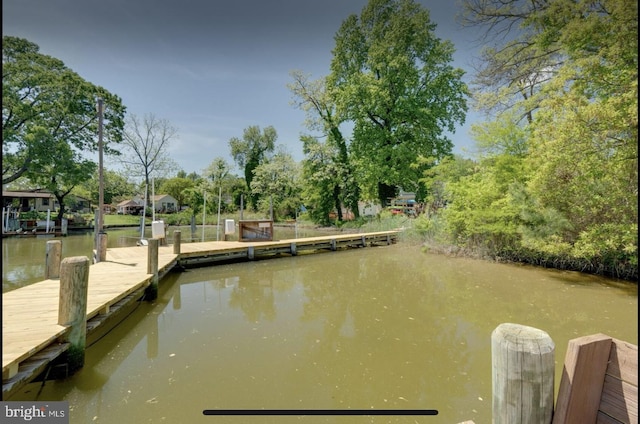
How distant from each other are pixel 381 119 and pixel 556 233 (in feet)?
47.1

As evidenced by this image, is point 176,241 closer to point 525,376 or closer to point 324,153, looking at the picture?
point 525,376

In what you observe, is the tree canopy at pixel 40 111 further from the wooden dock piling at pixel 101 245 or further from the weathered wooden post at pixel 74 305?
the weathered wooden post at pixel 74 305

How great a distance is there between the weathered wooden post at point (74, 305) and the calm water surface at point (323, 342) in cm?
26

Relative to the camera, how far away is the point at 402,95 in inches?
748

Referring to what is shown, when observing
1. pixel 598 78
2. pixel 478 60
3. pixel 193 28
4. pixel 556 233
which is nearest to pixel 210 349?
pixel 193 28

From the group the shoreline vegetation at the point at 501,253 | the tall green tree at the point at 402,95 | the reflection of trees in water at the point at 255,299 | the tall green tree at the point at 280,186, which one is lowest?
the reflection of trees in water at the point at 255,299

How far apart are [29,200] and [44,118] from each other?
36.2ft

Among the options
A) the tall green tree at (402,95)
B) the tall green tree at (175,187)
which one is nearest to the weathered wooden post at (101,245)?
the tall green tree at (402,95)

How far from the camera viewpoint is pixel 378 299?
6574mm

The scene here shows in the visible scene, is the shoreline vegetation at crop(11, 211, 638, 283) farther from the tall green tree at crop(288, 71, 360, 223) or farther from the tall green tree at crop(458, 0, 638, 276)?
the tall green tree at crop(288, 71, 360, 223)

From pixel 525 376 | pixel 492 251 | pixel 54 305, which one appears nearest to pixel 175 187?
pixel 492 251

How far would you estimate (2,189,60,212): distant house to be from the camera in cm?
2369

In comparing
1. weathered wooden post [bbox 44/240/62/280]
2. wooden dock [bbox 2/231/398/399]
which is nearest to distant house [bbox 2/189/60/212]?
wooden dock [bbox 2/231/398/399]

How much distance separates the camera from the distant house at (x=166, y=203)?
42844 mm
